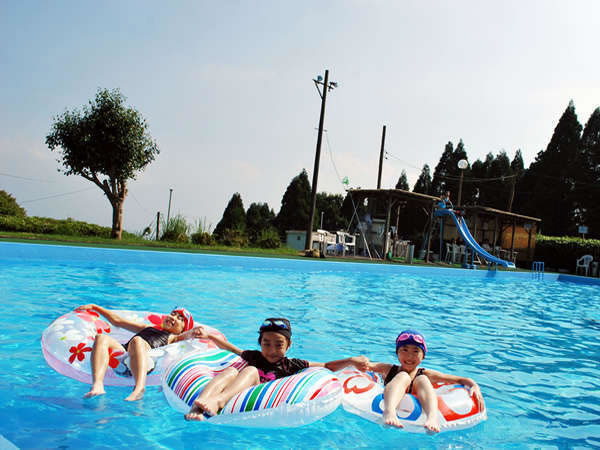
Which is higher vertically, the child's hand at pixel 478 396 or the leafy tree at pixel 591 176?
the leafy tree at pixel 591 176

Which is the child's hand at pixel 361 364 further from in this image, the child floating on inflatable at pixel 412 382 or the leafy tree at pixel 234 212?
the leafy tree at pixel 234 212

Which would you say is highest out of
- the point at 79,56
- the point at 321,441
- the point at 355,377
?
the point at 79,56

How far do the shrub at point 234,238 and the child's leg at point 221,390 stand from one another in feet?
43.2

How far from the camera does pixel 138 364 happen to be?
321 cm

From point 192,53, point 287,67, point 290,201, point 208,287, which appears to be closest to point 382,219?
point 287,67

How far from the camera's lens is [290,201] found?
3716 centimetres

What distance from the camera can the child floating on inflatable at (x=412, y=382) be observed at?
2711 millimetres

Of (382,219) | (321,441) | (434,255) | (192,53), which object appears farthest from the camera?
(434,255)

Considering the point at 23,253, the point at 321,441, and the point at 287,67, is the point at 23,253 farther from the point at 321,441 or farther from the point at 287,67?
the point at 321,441

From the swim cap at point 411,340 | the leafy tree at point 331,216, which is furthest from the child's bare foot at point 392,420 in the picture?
the leafy tree at point 331,216

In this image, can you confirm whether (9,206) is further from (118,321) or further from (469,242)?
(118,321)

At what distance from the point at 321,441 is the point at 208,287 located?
6.13 meters

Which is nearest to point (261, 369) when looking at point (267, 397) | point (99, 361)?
point (267, 397)

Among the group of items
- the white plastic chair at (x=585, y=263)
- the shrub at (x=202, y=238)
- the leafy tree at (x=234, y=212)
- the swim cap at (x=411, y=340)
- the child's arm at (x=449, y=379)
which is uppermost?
the leafy tree at (x=234, y=212)
